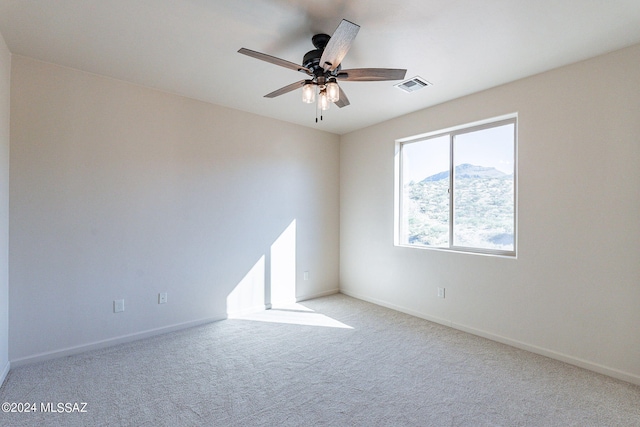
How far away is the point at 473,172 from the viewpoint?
350 centimetres

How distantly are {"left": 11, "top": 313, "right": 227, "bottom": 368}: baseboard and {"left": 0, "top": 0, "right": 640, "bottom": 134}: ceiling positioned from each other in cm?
259

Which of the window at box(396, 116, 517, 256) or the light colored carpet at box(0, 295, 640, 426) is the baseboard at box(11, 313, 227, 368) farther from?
the window at box(396, 116, 517, 256)

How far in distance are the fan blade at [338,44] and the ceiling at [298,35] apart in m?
0.29

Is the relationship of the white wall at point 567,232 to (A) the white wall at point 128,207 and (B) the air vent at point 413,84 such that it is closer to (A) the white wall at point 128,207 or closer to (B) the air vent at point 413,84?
(B) the air vent at point 413,84

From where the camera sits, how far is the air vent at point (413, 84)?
118 inches

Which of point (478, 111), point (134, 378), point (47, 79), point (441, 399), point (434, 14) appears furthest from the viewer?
point (478, 111)

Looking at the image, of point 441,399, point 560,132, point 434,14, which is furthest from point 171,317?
point 560,132

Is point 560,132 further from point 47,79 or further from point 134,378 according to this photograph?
point 47,79

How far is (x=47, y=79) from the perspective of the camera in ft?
8.78

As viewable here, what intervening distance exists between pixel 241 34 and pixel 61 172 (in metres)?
2.08

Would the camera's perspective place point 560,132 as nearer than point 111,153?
Yes

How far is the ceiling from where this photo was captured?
6.38ft

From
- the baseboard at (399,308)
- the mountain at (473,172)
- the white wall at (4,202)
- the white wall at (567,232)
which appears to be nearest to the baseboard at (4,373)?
the white wall at (4,202)

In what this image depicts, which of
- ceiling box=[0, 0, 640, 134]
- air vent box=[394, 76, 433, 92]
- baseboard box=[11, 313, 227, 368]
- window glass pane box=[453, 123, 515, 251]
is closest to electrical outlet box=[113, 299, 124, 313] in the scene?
baseboard box=[11, 313, 227, 368]
